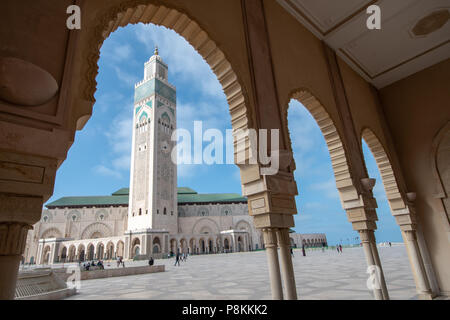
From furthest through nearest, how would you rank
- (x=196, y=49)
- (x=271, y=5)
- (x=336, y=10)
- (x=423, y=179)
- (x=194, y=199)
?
(x=194, y=199)
(x=423, y=179)
(x=336, y=10)
(x=271, y=5)
(x=196, y=49)

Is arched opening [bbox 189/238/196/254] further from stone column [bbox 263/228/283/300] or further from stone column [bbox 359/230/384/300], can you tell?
stone column [bbox 263/228/283/300]

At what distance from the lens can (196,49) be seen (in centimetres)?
290

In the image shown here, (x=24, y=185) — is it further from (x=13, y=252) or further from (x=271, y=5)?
(x=271, y=5)

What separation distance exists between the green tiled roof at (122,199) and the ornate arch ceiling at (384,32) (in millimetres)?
37583

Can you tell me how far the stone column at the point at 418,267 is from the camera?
436 cm

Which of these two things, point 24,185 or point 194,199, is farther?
point 194,199

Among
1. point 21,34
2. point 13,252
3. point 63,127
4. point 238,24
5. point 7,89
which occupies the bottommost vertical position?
point 13,252

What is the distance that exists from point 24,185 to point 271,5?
3940mm

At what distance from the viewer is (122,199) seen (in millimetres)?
39219

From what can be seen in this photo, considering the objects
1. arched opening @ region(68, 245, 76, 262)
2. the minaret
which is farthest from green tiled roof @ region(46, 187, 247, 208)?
the minaret

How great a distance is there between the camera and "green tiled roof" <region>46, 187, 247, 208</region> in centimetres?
3775

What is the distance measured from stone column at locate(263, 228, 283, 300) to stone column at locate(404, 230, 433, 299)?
→ 3.27 metres

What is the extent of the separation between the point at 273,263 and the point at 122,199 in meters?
40.4
